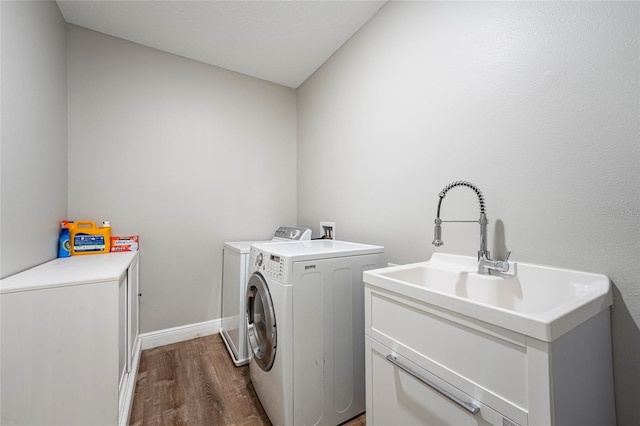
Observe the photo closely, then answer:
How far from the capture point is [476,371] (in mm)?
706

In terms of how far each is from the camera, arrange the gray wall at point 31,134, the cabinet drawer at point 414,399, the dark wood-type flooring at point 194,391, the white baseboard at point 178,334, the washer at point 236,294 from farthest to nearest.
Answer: the white baseboard at point 178,334 < the washer at point 236,294 < the dark wood-type flooring at point 194,391 < the gray wall at point 31,134 < the cabinet drawer at point 414,399

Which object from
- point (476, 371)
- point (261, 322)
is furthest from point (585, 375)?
point (261, 322)

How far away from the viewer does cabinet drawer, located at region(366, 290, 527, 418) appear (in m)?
0.63

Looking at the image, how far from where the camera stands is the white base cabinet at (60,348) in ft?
3.34

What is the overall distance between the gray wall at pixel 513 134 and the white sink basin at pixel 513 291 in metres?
0.06

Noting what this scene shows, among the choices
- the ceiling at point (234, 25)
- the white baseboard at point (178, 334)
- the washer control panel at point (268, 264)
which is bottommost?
the white baseboard at point (178, 334)

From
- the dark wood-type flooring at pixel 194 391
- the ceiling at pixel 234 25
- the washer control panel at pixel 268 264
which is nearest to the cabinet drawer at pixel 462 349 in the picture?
the washer control panel at pixel 268 264

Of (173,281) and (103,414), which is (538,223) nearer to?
(103,414)

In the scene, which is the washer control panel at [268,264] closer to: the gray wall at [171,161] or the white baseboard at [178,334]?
the gray wall at [171,161]

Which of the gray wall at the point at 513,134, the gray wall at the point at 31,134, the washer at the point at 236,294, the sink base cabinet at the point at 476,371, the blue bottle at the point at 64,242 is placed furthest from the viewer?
the washer at the point at 236,294

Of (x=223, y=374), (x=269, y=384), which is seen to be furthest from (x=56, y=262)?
(x=269, y=384)

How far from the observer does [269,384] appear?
139 centimetres

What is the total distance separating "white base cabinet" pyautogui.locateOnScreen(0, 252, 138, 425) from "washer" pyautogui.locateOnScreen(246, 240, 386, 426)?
2.24 feet

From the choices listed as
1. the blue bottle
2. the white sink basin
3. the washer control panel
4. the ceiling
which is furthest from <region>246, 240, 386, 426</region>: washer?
the ceiling
